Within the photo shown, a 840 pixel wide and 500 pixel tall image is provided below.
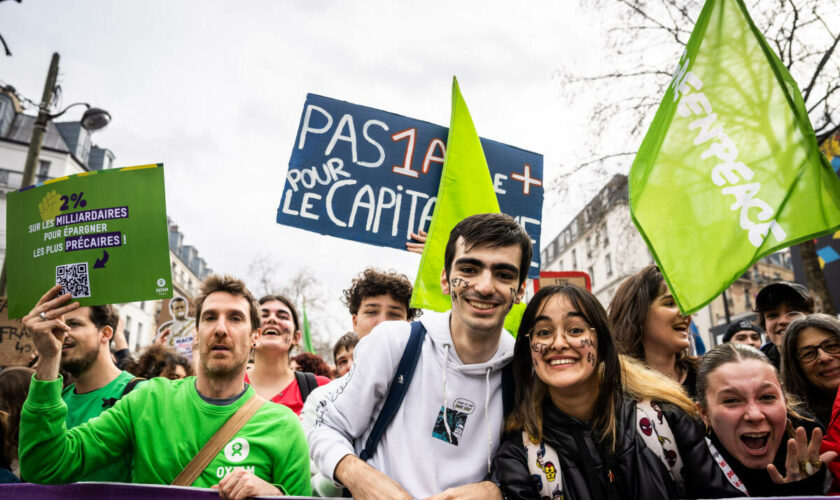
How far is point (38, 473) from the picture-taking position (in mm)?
2293

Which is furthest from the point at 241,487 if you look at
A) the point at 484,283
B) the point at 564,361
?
the point at 564,361

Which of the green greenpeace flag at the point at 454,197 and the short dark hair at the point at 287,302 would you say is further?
the short dark hair at the point at 287,302

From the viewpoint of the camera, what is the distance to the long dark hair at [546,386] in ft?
7.09

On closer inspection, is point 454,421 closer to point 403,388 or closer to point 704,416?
point 403,388

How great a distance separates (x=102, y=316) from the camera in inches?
135

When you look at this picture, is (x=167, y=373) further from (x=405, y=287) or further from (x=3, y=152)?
(x=3, y=152)

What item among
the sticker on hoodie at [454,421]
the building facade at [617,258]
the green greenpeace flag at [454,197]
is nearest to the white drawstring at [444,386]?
the sticker on hoodie at [454,421]

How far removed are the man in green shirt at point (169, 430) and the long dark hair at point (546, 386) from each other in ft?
3.34

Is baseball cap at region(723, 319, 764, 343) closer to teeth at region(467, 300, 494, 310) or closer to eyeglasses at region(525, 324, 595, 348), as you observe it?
eyeglasses at region(525, 324, 595, 348)

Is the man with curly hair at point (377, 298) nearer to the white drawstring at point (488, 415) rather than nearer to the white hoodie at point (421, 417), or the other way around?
the white hoodie at point (421, 417)

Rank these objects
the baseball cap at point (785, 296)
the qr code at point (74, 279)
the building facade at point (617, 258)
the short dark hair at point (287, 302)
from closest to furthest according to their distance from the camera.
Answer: the qr code at point (74, 279)
the baseball cap at point (785, 296)
the short dark hair at point (287, 302)
the building facade at point (617, 258)

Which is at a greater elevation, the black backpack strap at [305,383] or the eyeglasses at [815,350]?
the eyeglasses at [815,350]

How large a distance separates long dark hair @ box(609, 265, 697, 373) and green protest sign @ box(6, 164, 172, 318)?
96.4 inches

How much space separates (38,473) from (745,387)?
284 cm
